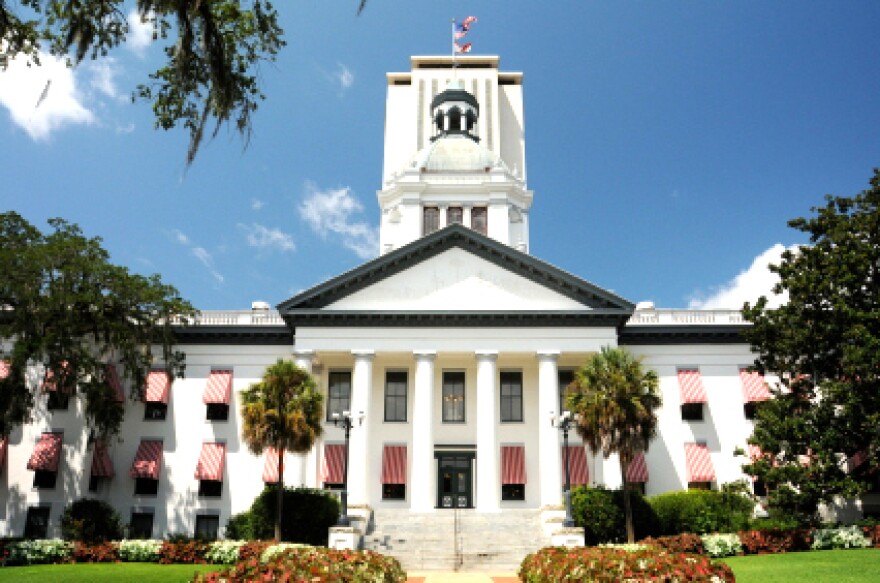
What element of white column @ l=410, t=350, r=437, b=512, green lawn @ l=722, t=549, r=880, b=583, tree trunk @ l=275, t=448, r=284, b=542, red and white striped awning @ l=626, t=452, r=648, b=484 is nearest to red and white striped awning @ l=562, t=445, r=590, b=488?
red and white striped awning @ l=626, t=452, r=648, b=484

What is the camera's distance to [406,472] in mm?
33500

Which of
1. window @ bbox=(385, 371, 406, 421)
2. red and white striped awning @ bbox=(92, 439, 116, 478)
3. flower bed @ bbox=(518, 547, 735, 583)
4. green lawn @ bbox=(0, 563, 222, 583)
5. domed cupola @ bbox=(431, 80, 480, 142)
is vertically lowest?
green lawn @ bbox=(0, 563, 222, 583)

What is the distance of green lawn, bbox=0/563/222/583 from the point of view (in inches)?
730

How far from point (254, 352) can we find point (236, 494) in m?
6.95

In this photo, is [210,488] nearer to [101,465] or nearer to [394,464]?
[101,465]

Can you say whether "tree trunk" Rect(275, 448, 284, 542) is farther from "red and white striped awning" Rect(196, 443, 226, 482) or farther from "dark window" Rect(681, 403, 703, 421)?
"dark window" Rect(681, 403, 703, 421)

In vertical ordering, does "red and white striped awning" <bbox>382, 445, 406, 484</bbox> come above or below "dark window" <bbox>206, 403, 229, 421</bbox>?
below

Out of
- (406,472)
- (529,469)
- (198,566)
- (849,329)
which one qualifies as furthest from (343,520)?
(849,329)

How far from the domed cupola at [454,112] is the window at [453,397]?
25.4 metres

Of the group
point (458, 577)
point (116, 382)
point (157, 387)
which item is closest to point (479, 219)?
point (157, 387)

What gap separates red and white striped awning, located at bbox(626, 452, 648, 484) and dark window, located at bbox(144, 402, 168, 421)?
22491 millimetres

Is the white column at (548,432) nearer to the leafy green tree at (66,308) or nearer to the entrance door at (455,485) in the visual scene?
the entrance door at (455,485)

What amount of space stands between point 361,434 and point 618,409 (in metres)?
11.9

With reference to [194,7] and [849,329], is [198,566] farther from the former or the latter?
[849,329]
